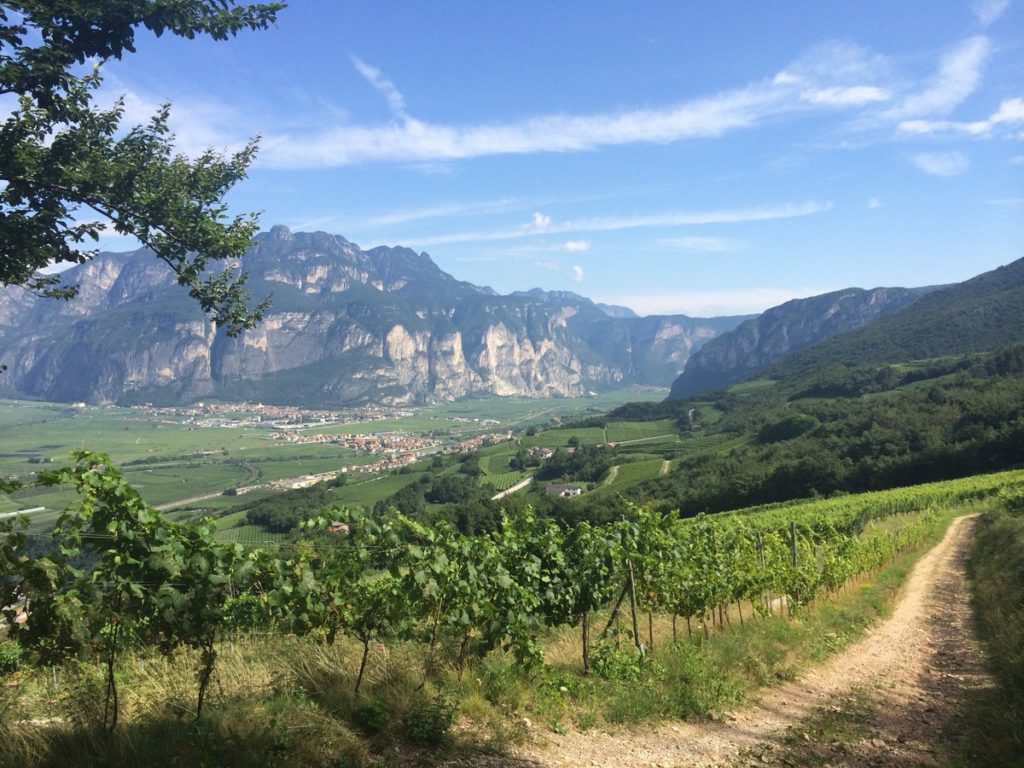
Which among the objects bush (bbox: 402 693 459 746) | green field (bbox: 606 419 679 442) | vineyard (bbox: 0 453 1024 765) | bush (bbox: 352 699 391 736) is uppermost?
vineyard (bbox: 0 453 1024 765)

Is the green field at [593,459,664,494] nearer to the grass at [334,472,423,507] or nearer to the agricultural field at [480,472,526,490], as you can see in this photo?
the agricultural field at [480,472,526,490]

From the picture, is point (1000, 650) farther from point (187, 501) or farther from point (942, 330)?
point (942, 330)

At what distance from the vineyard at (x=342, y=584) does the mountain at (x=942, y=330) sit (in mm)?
140239

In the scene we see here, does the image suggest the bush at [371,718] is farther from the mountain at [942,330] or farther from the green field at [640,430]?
the mountain at [942,330]

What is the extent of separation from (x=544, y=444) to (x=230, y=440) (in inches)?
3724

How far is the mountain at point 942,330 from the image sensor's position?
4862 inches

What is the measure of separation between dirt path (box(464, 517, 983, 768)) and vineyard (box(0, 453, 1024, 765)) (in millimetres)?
1160

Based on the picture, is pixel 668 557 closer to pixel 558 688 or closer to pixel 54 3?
pixel 558 688

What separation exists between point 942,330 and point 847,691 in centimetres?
16138

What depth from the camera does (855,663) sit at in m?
9.38

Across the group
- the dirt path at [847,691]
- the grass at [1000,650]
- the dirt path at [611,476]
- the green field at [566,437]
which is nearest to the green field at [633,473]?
the dirt path at [611,476]

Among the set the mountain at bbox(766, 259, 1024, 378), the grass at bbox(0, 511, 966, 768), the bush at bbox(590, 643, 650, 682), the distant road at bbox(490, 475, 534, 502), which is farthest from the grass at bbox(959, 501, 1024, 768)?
the mountain at bbox(766, 259, 1024, 378)

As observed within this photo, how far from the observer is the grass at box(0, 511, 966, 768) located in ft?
12.8

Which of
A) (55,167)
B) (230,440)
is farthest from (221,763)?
(230,440)
